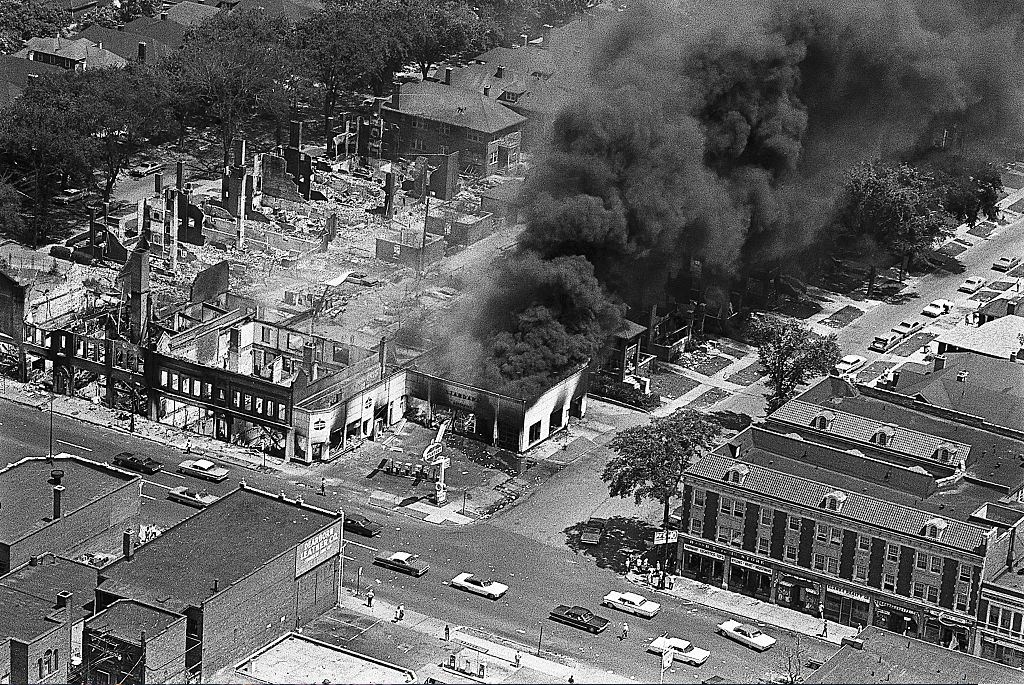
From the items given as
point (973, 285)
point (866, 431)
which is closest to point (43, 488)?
point (866, 431)

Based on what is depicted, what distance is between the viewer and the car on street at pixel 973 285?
114 meters

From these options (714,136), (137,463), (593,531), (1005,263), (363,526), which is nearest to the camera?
(363,526)

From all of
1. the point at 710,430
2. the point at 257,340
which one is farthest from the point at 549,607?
the point at 257,340

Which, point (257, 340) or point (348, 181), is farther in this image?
point (348, 181)

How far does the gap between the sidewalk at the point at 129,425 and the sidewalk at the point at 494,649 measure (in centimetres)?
1258

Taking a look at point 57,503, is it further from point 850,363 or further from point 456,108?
point 456,108

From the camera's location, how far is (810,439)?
84750 millimetres

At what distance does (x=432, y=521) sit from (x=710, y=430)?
10.8 m

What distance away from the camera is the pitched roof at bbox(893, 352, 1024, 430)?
87.8 m

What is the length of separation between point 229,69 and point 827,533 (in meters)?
56.6

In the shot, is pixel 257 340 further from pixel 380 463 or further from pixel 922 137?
pixel 922 137

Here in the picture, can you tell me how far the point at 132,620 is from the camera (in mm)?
69750

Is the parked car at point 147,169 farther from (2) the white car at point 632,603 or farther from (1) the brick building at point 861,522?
(2) the white car at point 632,603

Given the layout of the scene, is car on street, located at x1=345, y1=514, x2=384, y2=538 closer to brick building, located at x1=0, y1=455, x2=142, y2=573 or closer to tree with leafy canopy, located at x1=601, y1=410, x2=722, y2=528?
brick building, located at x1=0, y1=455, x2=142, y2=573
